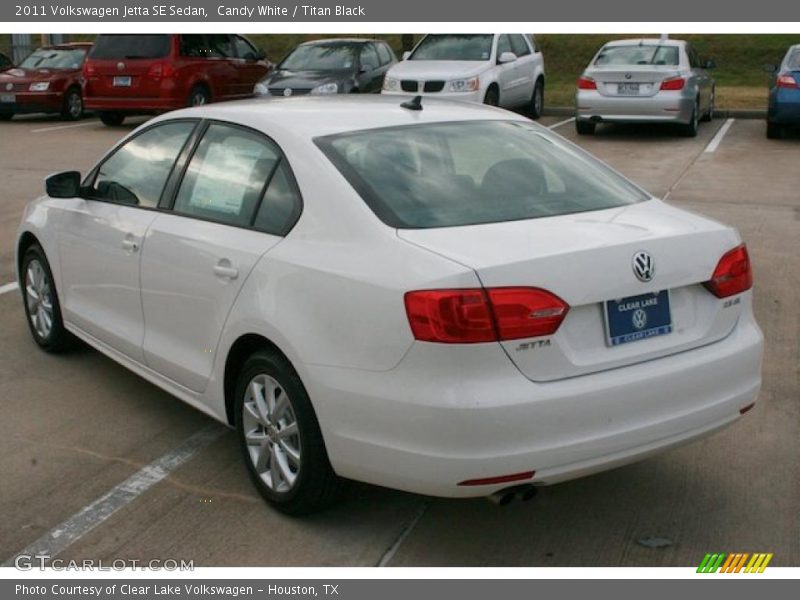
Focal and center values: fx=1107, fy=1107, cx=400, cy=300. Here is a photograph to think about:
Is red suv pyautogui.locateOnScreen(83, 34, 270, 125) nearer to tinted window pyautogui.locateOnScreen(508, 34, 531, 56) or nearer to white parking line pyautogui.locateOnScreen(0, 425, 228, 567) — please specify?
tinted window pyautogui.locateOnScreen(508, 34, 531, 56)

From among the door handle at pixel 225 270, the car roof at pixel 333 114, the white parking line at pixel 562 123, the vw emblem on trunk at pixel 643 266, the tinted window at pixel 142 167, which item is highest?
the car roof at pixel 333 114

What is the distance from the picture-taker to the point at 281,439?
165 inches

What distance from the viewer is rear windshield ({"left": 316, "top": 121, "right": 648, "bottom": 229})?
13.4ft

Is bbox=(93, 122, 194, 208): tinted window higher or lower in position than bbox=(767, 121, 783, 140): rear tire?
higher

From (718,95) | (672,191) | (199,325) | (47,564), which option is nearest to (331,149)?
(199,325)

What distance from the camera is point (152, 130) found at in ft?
17.6

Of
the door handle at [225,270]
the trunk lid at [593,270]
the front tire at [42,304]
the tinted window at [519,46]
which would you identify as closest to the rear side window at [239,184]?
the door handle at [225,270]

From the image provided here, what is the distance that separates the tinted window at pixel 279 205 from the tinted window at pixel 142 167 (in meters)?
0.87

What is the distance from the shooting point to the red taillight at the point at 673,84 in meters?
15.9

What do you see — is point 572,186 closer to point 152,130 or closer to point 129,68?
point 152,130

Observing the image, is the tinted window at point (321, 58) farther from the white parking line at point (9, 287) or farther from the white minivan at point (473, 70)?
the white parking line at point (9, 287)

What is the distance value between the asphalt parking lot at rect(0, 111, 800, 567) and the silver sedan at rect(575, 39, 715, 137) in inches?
394

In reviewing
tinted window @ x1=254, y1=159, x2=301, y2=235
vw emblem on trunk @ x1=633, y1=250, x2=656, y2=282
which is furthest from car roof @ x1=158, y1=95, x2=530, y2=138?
vw emblem on trunk @ x1=633, y1=250, x2=656, y2=282

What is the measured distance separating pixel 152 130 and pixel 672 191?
781 cm
